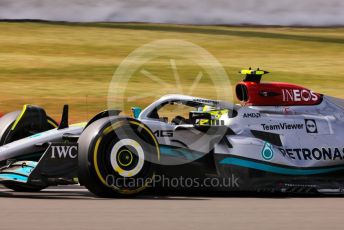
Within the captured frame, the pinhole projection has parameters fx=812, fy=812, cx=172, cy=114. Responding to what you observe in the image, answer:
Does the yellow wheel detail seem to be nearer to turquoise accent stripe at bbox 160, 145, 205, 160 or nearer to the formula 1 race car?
the formula 1 race car

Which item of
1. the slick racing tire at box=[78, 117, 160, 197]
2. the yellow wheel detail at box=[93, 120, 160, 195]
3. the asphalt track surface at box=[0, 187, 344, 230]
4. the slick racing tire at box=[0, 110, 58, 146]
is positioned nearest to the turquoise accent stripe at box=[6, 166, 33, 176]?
the asphalt track surface at box=[0, 187, 344, 230]

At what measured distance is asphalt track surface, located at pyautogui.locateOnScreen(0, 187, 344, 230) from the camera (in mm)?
5773

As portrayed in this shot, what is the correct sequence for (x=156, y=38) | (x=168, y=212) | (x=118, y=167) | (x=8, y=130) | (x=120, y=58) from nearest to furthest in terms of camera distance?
(x=168, y=212) → (x=118, y=167) → (x=8, y=130) → (x=120, y=58) → (x=156, y=38)

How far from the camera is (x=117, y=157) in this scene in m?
7.73

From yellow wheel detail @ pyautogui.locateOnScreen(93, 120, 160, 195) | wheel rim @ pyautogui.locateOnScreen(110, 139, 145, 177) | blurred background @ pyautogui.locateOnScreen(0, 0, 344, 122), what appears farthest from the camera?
blurred background @ pyautogui.locateOnScreen(0, 0, 344, 122)

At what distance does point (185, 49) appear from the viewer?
29234 mm

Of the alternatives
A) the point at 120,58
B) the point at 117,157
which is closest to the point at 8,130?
the point at 117,157

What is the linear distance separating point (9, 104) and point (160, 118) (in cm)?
971

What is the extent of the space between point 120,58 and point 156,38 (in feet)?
7.38

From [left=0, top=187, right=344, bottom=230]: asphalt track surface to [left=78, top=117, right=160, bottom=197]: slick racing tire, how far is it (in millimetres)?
168

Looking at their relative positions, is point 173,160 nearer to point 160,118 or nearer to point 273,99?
point 160,118

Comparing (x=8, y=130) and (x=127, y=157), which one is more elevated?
(x=8, y=130)

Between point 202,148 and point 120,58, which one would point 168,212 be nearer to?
point 202,148

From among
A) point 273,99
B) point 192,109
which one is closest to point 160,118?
point 192,109
